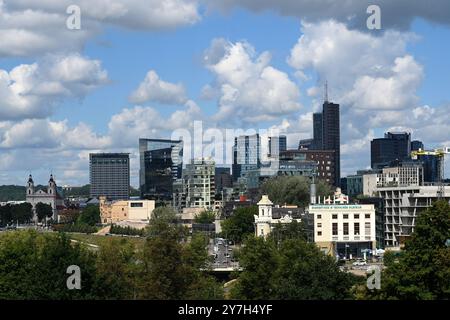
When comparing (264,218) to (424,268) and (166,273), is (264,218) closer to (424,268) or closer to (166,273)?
(166,273)

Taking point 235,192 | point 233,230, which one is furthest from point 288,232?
point 235,192

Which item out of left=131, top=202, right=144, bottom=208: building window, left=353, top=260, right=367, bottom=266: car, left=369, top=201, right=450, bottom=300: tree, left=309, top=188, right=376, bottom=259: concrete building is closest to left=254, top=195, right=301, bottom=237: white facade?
left=309, top=188, right=376, bottom=259: concrete building

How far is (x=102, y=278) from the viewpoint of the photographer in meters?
39.2

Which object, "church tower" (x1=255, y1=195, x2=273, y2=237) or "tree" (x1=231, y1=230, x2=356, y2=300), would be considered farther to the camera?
"church tower" (x1=255, y1=195, x2=273, y2=237)

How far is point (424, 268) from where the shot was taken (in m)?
36.1

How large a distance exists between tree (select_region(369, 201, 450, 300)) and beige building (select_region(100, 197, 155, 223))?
143 m

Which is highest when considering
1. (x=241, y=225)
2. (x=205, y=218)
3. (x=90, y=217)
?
(x=241, y=225)

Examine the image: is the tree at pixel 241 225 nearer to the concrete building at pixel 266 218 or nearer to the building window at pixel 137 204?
the concrete building at pixel 266 218

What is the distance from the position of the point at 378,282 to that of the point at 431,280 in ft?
6.11

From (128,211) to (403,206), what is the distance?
96.3 m

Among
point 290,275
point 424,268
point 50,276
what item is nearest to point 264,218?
point 290,275

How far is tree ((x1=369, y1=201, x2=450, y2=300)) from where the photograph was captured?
35219 mm

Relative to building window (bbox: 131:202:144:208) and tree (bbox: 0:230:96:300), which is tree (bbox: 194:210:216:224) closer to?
building window (bbox: 131:202:144:208)
